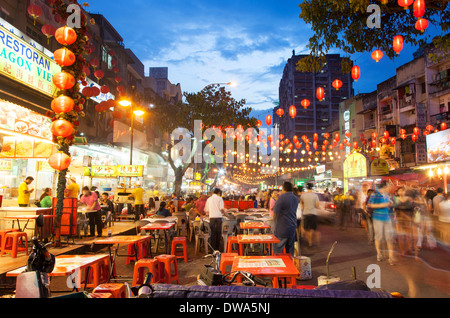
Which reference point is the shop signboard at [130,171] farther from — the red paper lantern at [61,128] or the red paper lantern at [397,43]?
the red paper lantern at [397,43]

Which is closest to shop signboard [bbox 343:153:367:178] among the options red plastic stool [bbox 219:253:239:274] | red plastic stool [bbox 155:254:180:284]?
red plastic stool [bbox 219:253:239:274]

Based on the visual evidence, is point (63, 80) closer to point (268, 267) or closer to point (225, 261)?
point (225, 261)

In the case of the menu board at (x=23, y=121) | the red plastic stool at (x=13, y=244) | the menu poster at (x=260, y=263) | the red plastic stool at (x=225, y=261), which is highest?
the menu board at (x=23, y=121)

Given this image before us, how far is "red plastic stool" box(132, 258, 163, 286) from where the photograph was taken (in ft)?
19.1

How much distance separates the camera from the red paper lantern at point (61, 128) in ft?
31.0

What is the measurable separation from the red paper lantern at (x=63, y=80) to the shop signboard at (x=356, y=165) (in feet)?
65.6

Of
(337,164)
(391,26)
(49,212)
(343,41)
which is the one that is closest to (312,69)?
(343,41)

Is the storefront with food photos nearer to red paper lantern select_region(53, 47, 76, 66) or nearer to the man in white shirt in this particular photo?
red paper lantern select_region(53, 47, 76, 66)

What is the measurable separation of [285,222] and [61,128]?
7.04m

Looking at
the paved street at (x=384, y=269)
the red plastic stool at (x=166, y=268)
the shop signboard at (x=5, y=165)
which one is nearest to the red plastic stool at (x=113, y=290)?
the red plastic stool at (x=166, y=268)

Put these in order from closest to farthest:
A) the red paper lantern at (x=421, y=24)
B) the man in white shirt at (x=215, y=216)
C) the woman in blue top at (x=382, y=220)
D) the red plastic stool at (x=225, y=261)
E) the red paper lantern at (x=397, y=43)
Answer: the red plastic stool at (x=225, y=261)
the red paper lantern at (x=421, y=24)
the red paper lantern at (x=397, y=43)
the woman in blue top at (x=382, y=220)
the man in white shirt at (x=215, y=216)

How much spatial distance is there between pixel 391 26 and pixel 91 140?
54.8ft

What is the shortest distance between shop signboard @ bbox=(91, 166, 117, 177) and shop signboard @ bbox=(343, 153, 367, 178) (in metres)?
16.9
